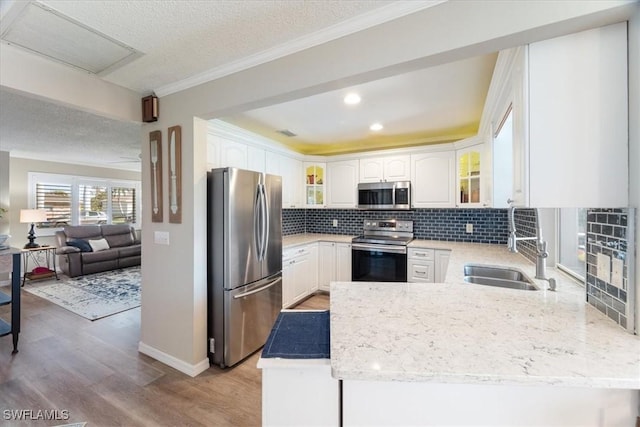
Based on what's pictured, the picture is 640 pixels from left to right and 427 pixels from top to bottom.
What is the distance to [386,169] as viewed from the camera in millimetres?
3979

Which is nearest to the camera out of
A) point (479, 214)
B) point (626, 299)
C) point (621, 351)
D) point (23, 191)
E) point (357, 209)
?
point (621, 351)

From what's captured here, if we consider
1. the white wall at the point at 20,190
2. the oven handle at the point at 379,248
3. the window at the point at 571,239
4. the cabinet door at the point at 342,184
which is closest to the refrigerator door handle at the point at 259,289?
the oven handle at the point at 379,248

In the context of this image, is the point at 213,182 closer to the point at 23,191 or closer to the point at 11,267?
the point at 11,267

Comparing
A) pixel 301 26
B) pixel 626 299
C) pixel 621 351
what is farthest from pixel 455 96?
pixel 621 351

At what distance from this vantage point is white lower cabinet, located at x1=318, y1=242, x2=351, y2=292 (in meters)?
3.94

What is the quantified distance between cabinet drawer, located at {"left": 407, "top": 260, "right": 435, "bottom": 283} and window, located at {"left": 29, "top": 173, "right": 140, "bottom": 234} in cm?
720

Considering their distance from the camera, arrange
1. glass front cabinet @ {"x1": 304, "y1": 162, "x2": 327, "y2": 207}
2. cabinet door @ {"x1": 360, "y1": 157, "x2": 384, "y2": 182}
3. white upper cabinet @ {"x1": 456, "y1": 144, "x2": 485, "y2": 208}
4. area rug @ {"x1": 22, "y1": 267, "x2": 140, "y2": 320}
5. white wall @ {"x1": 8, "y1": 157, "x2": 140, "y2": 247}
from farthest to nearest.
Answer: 1. white wall @ {"x1": 8, "y1": 157, "x2": 140, "y2": 247}
2. glass front cabinet @ {"x1": 304, "y1": 162, "x2": 327, "y2": 207}
3. cabinet door @ {"x1": 360, "y1": 157, "x2": 384, "y2": 182}
4. area rug @ {"x1": 22, "y1": 267, "x2": 140, "y2": 320}
5. white upper cabinet @ {"x1": 456, "y1": 144, "x2": 485, "y2": 208}

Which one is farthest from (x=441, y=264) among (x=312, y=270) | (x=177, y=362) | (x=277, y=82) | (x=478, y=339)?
(x=177, y=362)

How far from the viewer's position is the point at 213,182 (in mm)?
2424

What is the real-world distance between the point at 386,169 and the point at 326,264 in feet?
5.42

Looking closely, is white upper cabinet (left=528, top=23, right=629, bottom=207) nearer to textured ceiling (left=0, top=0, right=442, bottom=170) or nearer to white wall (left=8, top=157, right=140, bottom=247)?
textured ceiling (left=0, top=0, right=442, bottom=170)

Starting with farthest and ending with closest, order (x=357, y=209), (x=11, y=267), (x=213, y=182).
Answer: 1. (x=357, y=209)
2. (x=11, y=267)
3. (x=213, y=182)

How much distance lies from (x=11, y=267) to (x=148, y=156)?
170cm

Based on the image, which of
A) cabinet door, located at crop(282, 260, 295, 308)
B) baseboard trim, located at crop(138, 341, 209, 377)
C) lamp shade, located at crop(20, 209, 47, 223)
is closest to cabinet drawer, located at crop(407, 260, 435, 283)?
cabinet door, located at crop(282, 260, 295, 308)
